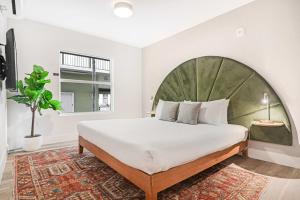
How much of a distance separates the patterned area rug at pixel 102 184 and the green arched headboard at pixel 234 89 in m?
0.85

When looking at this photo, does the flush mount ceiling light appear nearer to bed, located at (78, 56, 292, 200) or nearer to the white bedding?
bed, located at (78, 56, 292, 200)

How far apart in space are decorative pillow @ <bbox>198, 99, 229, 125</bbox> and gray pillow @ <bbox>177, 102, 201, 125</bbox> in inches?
5.4

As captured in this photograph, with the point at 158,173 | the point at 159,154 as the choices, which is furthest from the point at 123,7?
the point at 158,173

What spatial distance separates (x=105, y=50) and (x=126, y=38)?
68 cm

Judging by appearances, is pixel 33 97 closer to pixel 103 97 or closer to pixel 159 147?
pixel 103 97

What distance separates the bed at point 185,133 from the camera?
1519 millimetres

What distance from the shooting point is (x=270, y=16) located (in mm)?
2609

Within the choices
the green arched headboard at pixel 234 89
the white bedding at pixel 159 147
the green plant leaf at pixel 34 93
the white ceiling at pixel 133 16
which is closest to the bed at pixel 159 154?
the white bedding at pixel 159 147

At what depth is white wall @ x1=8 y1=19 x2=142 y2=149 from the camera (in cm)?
337

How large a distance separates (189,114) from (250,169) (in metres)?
1.17

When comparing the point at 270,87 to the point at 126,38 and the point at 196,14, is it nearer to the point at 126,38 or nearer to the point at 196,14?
the point at 196,14

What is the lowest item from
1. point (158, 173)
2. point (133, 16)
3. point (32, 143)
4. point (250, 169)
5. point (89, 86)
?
point (250, 169)

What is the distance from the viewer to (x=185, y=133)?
204cm

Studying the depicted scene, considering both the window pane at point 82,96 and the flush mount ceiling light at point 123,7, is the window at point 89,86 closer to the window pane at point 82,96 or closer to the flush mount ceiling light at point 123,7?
the window pane at point 82,96
